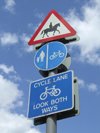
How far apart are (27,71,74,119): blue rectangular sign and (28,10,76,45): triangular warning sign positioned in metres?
1.17

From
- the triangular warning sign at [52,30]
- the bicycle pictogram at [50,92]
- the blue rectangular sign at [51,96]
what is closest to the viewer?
the blue rectangular sign at [51,96]

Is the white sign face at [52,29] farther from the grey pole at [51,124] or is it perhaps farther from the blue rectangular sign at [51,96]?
the grey pole at [51,124]

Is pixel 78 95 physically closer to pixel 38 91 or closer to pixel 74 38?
pixel 38 91

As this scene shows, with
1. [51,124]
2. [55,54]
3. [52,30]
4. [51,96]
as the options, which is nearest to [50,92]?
[51,96]

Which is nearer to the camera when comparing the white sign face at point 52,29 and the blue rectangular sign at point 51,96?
the blue rectangular sign at point 51,96

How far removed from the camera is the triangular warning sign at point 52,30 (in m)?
4.42

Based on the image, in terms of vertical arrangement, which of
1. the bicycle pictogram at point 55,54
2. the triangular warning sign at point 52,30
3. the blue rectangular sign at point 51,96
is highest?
the triangular warning sign at point 52,30

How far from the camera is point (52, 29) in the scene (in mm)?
4559

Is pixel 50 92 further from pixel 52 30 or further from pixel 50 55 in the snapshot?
pixel 52 30

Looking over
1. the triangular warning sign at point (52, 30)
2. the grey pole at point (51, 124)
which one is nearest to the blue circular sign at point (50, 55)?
the triangular warning sign at point (52, 30)

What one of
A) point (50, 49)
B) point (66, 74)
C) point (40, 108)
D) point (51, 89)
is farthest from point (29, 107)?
point (50, 49)

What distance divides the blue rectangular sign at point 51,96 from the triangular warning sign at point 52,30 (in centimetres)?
117

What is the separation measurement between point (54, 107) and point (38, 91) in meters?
0.52

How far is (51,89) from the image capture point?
3.43 metres
